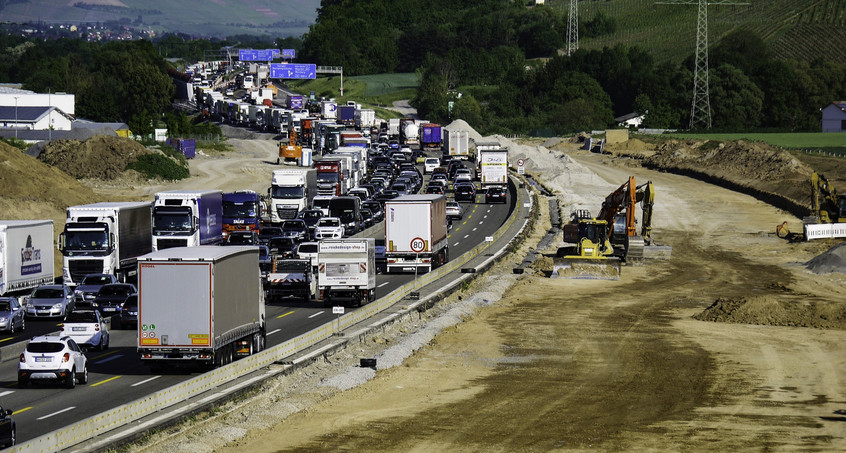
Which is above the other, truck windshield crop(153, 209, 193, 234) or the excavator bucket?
truck windshield crop(153, 209, 193, 234)

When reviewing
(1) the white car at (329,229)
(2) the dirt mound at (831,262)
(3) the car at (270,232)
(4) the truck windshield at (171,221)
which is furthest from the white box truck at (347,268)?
(2) the dirt mound at (831,262)

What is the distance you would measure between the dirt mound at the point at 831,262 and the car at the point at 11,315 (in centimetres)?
3980

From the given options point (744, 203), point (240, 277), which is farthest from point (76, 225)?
point (744, 203)

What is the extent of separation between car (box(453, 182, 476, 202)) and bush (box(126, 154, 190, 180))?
97.1 feet

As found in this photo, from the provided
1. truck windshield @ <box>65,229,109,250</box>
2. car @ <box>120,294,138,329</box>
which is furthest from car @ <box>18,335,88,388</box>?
truck windshield @ <box>65,229,109,250</box>

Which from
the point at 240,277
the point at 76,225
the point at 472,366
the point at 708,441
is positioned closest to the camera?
the point at 708,441

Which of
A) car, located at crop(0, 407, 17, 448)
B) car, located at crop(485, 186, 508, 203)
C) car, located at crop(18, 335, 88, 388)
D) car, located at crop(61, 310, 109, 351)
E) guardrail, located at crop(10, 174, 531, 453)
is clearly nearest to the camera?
guardrail, located at crop(10, 174, 531, 453)

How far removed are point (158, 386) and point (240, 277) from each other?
4.11 m

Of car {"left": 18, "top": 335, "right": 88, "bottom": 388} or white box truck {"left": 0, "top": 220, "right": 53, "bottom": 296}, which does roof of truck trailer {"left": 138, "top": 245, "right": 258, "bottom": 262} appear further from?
white box truck {"left": 0, "top": 220, "right": 53, "bottom": 296}

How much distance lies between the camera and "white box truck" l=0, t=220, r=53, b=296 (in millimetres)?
45284

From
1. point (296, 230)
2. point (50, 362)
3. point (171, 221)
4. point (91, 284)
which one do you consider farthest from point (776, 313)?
point (296, 230)

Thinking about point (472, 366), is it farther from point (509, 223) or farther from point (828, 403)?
point (509, 223)

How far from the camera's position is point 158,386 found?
29859 mm

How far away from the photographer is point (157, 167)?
10681 cm
